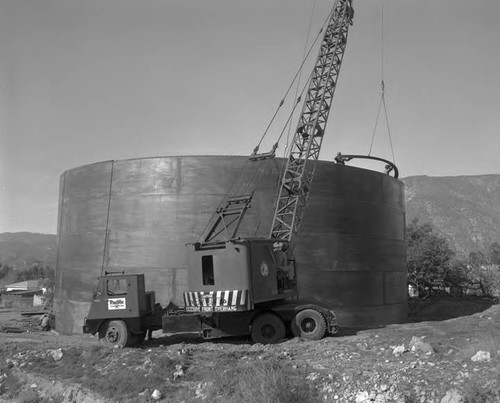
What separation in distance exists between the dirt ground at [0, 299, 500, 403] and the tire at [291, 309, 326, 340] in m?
0.66

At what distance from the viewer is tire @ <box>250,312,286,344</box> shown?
53.2 feet

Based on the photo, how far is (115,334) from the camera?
655 inches

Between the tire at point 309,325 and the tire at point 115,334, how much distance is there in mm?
5559

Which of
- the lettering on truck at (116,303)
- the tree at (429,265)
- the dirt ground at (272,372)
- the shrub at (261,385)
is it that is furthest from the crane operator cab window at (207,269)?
the tree at (429,265)

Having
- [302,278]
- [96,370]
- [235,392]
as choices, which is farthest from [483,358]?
[302,278]

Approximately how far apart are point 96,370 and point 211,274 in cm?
489

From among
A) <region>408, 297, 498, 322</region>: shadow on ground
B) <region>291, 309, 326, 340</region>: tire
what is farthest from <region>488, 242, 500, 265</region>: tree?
<region>291, 309, 326, 340</region>: tire

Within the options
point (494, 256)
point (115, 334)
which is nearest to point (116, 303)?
point (115, 334)

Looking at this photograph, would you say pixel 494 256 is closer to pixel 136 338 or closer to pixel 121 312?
pixel 136 338

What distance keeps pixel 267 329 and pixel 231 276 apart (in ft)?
7.08

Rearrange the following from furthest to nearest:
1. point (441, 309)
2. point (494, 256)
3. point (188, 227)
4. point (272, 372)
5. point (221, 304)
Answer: point (494, 256), point (441, 309), point (188, 227), point (221, 304), point (272, 372)

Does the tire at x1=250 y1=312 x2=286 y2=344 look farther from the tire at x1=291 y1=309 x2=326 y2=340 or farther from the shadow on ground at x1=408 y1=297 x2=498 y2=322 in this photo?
the shadow on ground at x1=408 y1=297 x2=498 y2=322

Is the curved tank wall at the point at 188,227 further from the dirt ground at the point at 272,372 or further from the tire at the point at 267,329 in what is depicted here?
the dirt ground at the point at 272,372

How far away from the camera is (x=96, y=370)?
13273mm
